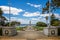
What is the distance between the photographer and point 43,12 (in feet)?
47.8

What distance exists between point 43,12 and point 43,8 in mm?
412

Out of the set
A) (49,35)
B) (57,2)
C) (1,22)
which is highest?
(57,2)

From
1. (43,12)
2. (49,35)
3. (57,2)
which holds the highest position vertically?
(57,2)

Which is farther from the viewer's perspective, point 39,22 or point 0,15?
point 0,15

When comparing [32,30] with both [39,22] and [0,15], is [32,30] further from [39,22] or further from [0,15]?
[0,15]

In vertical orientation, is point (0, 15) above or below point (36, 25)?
above

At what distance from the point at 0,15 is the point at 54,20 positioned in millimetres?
5977

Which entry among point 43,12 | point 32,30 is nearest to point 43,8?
point 43,12

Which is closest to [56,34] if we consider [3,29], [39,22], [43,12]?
[39,22]

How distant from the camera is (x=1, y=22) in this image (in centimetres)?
1603

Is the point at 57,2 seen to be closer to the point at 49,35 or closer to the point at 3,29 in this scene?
the point at 49,35

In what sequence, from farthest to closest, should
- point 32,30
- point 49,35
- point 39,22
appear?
point 32,30 < point 39,22 < point 49,35

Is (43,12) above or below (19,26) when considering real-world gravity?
above

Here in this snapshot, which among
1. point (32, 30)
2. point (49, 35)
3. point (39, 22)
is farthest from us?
point (32, 30)
